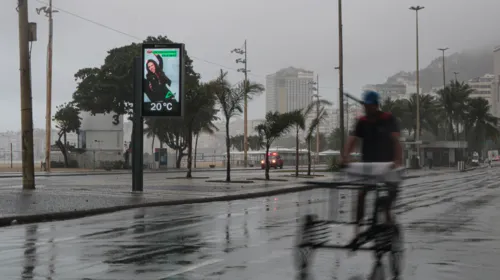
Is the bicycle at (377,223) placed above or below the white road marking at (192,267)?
above

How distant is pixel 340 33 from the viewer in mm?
38719

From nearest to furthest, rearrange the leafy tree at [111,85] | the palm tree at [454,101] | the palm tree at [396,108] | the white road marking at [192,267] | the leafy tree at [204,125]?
the white road marking at [192,267] < the leafy tree at [111,85] < the leafy tree at [204,125] < the palm tree at [396,108] < the palm tree at [454,101]

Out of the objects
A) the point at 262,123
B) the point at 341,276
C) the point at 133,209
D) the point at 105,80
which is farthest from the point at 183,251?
the point at 105,80

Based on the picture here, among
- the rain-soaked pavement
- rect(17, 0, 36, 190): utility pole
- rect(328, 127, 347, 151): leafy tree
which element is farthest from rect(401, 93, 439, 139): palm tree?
→ the rain-soaked pavement

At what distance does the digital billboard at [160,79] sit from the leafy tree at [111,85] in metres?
38.7

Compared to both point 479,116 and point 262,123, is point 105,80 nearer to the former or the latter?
point 262,123

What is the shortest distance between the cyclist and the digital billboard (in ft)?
46.3

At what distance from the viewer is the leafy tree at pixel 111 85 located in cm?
6134

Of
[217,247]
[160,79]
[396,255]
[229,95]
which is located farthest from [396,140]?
[229,95]

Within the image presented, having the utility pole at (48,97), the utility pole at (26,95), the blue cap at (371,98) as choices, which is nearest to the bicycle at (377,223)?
the blue cap at (371,98)

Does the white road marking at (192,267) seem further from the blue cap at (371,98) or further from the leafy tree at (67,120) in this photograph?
the leafy tree at (67,120)

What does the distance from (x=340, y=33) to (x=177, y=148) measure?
32.8 m

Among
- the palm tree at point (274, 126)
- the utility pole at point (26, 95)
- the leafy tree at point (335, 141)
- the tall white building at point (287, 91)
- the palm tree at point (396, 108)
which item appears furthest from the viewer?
the tall white building at point (287, 91)

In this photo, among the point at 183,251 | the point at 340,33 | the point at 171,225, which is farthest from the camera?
the point at 340,33
